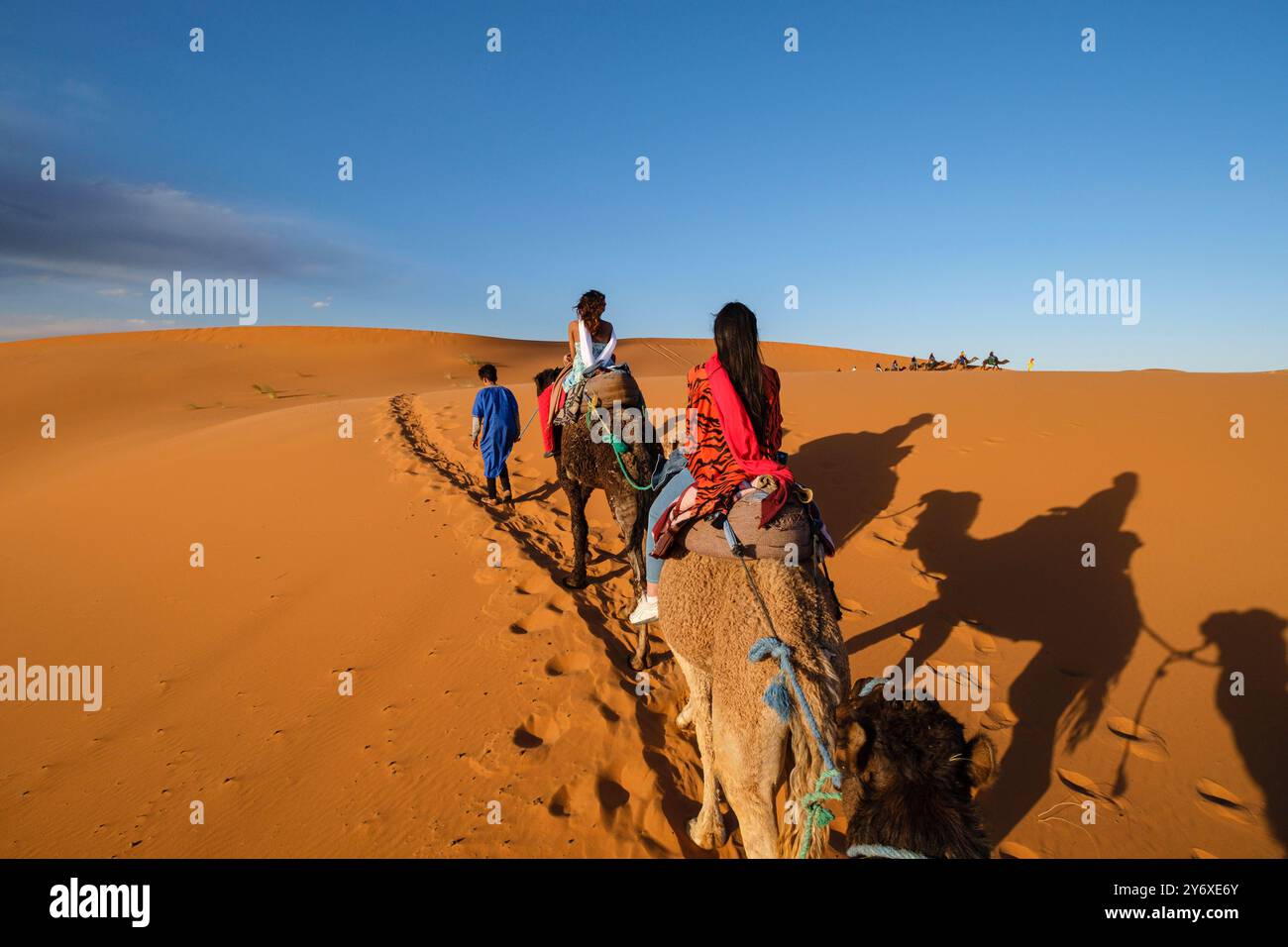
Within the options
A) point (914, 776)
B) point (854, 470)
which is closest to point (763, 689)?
point (914, 776)

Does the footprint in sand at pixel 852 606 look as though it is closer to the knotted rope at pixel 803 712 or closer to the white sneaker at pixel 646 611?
the white sneaker at pixel 646 611

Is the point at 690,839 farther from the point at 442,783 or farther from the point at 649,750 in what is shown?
the point at 442,783

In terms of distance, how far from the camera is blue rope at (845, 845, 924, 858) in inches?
58.0

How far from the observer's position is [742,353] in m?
2.42

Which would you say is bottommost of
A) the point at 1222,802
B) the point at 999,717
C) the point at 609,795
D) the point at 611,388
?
the point at 1222,802

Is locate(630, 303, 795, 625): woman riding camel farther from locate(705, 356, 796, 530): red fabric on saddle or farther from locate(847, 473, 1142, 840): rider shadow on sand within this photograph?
locate(847, 473, 1142, 840): rider shadow on sand

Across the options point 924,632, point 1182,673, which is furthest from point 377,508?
point 1182,673

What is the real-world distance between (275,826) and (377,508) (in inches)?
202

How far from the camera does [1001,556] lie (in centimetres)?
578

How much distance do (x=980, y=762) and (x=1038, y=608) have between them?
4.37 metres

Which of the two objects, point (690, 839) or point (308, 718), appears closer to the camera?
point (690, 839)

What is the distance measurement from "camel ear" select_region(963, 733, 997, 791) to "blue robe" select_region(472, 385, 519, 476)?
6864 mm

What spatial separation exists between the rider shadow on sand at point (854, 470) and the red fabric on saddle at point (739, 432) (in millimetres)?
4318

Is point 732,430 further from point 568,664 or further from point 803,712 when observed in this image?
point 568,664
